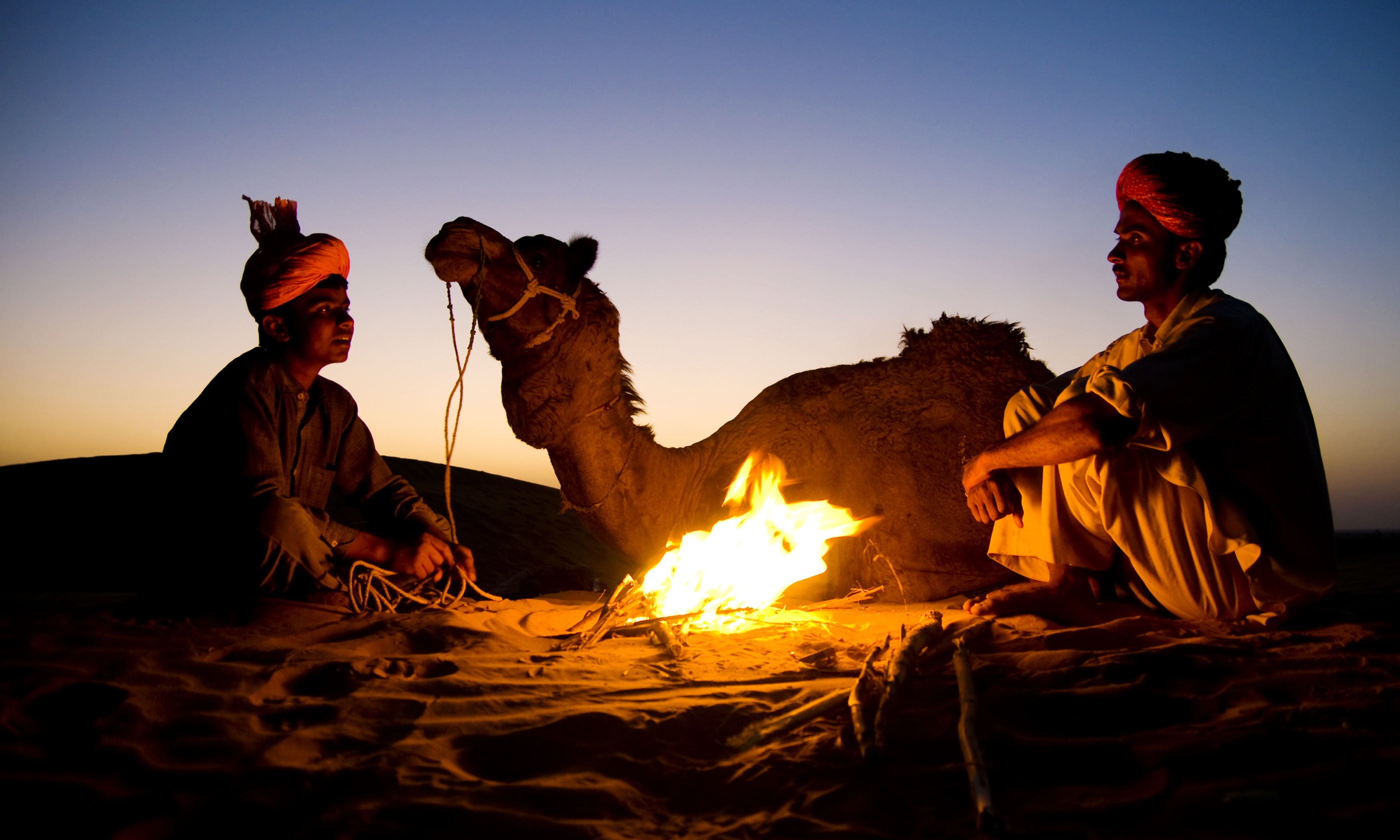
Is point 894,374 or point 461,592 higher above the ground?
point 894,374

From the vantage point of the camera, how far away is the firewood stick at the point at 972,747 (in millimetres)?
1502

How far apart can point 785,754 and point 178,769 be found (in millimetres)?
1442

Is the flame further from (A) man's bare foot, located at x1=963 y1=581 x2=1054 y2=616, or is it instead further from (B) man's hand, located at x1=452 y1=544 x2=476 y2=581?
(A) man's bare foot, located at x1=963 y1=581 x2=1054 y2=616

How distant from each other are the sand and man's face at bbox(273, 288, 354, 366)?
1.58 m

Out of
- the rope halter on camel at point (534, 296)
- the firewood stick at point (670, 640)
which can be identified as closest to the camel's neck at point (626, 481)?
the rope halter on camel at point (534, 296)

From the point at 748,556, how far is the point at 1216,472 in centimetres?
214

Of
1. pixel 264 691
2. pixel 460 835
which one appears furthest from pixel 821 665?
pixel 264 691

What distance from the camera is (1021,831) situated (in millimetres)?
1496

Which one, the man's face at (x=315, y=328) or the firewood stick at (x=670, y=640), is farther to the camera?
the man's face at (x=315, y=328)

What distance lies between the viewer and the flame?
389 cm

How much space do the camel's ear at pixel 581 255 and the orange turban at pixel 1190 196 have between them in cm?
290

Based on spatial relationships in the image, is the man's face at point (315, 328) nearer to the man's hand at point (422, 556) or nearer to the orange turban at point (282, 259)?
the orange turban at point (282, 259)

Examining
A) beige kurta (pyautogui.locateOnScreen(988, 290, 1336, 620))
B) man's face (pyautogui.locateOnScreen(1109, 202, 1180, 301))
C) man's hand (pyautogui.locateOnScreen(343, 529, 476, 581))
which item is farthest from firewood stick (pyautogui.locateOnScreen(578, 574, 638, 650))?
man's face (pyautogui.locateOnScreen(1109, 202, 1180, 301))

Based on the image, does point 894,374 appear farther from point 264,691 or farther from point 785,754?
point 264,691
